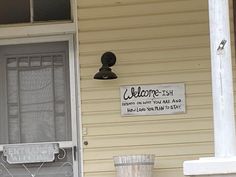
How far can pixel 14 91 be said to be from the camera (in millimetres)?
7203

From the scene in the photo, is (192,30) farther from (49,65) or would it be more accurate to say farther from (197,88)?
(49,65)

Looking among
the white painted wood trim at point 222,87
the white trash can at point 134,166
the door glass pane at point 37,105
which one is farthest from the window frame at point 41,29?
the white painted wood trim at point 222,87

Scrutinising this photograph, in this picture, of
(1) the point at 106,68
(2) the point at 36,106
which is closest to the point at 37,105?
(2) the point at 36,106

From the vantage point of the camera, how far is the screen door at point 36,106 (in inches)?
279

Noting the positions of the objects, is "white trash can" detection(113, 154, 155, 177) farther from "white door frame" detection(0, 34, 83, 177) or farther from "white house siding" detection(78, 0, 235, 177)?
"white door frame" detection(0, 34, 83, 177)

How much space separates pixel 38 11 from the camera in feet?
23.9

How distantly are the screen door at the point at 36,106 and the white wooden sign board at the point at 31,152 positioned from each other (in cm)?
1

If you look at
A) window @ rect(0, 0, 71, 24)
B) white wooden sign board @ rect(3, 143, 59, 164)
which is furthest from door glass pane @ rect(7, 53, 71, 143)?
window @ rect(0, 0, 71, 24)

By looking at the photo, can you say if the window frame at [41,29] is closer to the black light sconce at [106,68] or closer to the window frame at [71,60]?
the window frame at [71,60]

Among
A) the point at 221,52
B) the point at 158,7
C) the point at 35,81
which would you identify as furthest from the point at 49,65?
the point at 221,52

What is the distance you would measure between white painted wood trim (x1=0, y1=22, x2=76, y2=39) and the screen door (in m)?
0.12

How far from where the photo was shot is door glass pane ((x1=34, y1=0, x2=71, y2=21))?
727 centimetres

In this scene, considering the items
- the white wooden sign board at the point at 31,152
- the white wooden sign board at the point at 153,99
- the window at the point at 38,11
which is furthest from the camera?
the window at the point at 38,11

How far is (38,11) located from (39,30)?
0.23 meters
